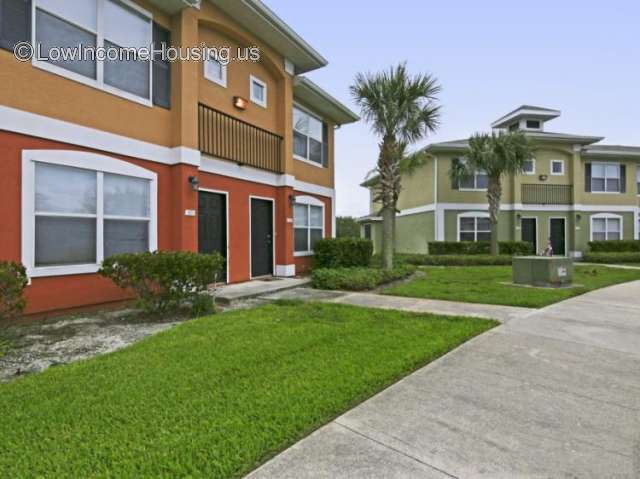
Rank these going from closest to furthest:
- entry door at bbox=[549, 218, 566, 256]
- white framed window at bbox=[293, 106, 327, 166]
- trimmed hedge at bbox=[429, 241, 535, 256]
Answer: white framed window at bbox=[293, 106, 327, 166]
trimmed hedge at bbox=[429, 241, 535, 256]
entry door at bbox=[549, 218, 566, 256]

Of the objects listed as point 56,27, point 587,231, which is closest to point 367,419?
point 56,27

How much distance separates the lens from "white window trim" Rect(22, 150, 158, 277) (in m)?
5.32

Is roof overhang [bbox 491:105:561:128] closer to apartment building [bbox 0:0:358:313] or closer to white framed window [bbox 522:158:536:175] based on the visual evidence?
white framed window [bbox 522:158:536:175]

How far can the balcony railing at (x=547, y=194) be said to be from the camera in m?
20.1

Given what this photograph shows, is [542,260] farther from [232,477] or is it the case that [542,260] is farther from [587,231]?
[587,231]

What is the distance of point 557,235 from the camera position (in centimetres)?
2048

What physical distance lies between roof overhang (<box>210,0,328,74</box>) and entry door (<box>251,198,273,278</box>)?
4.23 meters

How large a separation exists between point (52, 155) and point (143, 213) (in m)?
1.74

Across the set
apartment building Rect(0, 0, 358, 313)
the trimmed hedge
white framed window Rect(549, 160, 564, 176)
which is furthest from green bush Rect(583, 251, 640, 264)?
apartment building Rect(0, 0, 358, 313)

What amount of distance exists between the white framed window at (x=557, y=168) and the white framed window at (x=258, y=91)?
17.7 meters

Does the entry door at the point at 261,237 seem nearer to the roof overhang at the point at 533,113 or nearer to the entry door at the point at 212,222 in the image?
the entry door at the point at 212,222

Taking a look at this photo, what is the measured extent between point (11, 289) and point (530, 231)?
22207 millimetres

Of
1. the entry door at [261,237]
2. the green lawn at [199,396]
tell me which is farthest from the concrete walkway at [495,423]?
the entry door at [261,237]

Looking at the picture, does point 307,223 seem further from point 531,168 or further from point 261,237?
point 531,168
